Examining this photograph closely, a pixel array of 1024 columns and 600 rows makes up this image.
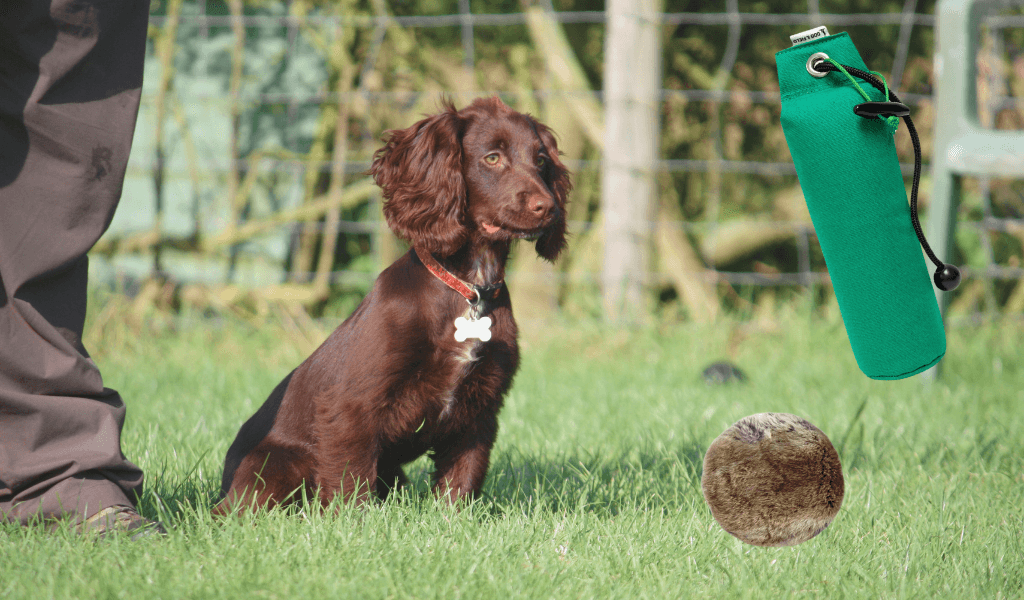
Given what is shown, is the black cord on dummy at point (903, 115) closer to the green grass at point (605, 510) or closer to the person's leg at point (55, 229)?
the green grass at point (605, 510)

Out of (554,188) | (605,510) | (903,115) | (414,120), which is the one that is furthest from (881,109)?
(414,120)

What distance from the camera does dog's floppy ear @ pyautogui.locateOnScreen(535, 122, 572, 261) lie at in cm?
256

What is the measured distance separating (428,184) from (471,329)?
1.39ft

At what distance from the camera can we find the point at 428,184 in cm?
234

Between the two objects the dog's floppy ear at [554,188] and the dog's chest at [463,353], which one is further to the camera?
the dog's floppy ear at [554,188]

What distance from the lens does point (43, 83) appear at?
192 centimetres

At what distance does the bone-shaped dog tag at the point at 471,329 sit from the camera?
219 cm

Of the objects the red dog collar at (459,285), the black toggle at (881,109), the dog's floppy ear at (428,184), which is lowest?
the red dog collar at (459,285)

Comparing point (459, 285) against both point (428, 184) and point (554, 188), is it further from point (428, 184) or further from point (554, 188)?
point (554, 188)

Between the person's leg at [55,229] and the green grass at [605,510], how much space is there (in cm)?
15

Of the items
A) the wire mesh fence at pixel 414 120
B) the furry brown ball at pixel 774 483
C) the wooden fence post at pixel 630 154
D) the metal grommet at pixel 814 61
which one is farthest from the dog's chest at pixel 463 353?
the wire mesh fence at pixel 414 120

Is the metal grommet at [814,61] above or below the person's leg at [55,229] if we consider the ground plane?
above

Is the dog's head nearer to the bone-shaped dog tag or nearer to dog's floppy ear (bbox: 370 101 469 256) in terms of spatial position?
dog's floppy ear (bbox: 370 101 469 256)

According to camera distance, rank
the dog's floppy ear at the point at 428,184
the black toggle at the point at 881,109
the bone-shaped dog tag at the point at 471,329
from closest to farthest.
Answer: the black toggle at the point at 881,109
the bone-shaped dog tag at the point at 471,329
the dog's floppy ear at the point at 428,184
